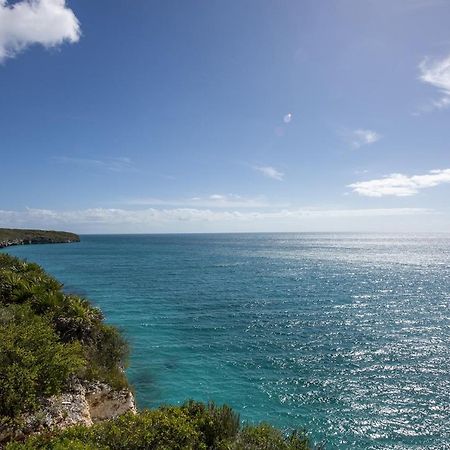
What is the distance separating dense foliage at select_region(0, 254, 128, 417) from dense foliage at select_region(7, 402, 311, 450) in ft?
8.99

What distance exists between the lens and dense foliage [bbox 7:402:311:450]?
8.04 m

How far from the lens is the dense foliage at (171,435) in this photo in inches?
316

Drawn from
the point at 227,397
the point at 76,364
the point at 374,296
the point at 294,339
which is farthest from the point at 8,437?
the point at 374,296

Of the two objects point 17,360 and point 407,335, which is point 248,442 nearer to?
point 17,360

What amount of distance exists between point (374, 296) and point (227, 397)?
111 ft

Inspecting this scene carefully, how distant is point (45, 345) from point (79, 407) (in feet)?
8.40

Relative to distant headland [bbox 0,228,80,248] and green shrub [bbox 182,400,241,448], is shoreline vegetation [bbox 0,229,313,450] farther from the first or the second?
distant headland [bbox 0,228,80,248]

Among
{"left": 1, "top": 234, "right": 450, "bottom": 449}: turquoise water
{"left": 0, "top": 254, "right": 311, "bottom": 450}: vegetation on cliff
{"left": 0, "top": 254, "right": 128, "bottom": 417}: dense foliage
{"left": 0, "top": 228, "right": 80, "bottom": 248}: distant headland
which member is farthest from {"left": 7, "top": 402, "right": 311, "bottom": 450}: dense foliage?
{"left": 0, "top": 228, "right": 80, "bottom": 248}: distant headland

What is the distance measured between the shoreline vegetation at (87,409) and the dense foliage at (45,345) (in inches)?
1.3

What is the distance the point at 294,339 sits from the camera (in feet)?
93.1

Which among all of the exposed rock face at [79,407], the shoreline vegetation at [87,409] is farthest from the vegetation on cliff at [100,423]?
the exposed rock face at [79,407]

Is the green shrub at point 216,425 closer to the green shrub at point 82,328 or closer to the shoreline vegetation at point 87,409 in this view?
the shoreline vegetation at point 87,409

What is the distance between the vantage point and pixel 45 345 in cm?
1277

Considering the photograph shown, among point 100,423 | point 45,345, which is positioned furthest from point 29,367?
point 100,423
